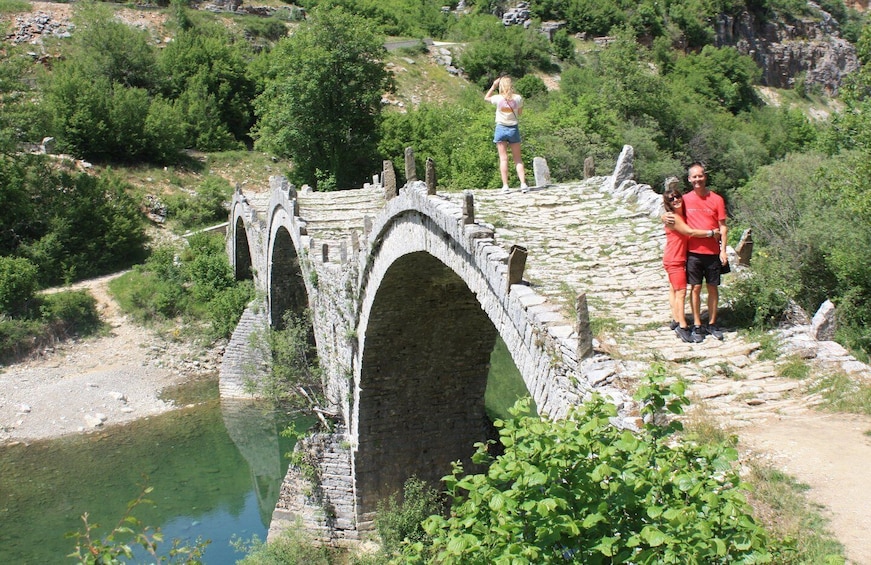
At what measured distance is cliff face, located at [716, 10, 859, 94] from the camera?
240 feet

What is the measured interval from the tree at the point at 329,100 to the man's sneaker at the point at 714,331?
29.8 meters

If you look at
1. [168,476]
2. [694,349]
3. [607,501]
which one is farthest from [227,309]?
[607,501]

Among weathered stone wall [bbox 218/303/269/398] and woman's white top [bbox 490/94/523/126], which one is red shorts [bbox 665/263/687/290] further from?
weathered stone wall [bbox 218/303/269/398]

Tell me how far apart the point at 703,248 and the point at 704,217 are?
286mm

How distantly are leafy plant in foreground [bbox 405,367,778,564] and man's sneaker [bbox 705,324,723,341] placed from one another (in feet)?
8.66

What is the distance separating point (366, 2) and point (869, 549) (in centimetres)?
6086

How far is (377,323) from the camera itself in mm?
14703

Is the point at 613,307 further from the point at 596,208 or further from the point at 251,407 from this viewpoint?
the point at 251,407

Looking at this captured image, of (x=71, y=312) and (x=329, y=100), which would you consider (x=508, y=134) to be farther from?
(x=329, y=100)

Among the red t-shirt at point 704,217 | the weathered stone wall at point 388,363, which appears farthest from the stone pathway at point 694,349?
the weathered stone wall at point 388,363

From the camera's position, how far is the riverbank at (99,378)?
23.5 meters

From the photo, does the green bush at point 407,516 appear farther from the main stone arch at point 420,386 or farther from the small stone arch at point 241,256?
the small stone arch at point 241,256

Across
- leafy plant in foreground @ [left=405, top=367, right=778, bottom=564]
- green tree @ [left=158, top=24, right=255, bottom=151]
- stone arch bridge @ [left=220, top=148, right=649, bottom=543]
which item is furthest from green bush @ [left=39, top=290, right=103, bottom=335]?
leafy plant in foreground @ [left=405, top=367, right=778, bottom=564]

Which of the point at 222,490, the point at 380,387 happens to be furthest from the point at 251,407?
the point at 380,387
